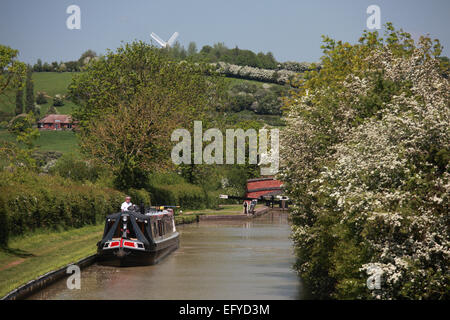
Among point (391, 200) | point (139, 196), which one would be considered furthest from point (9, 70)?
point (139, 196)

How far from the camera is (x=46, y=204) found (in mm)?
33938

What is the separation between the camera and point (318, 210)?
2097cm

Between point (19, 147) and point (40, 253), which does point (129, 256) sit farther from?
point (19, 147)

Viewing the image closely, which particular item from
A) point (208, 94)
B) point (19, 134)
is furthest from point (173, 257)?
point (208, 94)

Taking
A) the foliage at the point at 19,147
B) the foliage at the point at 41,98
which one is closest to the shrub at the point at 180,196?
the foliage at the point at 19,147

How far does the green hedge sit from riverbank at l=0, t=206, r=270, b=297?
0.55 m

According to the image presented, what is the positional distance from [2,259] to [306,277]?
35.7 feet

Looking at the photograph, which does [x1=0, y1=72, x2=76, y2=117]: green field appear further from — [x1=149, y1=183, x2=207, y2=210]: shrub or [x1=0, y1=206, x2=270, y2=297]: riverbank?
[x1=0, y1=206, x2=270, y2=297]: riverbank

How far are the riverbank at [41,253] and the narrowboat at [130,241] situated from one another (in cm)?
81

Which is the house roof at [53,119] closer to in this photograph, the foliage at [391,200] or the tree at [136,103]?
the tree at [136,103]

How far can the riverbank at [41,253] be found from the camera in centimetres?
2170

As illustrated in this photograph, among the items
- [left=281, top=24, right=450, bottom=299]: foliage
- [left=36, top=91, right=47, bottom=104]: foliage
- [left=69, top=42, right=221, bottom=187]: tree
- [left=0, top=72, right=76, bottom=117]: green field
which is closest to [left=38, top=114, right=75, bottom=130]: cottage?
[left=0, top=72, right=76, bottom=117]: green field

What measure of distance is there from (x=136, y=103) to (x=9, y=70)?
30816 millimetres

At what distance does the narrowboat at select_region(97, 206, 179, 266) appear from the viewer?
29156mm
